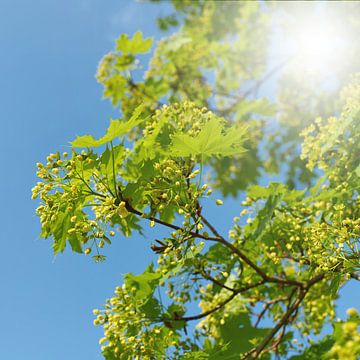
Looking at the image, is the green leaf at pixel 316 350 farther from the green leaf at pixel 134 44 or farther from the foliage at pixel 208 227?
the green leaf at pixel 134 44

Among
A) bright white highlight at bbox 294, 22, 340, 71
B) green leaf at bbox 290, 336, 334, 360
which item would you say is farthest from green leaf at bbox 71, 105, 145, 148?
bright white highlight at bbox 294, 22, 340, 71

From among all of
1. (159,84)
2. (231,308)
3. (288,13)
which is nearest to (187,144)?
(231,308)

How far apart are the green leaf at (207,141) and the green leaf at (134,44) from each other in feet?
16.1

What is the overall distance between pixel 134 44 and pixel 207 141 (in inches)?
204

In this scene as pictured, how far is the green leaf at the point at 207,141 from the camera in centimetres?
296

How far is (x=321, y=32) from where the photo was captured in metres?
8.18

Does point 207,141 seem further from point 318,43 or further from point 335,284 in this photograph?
point 318,43

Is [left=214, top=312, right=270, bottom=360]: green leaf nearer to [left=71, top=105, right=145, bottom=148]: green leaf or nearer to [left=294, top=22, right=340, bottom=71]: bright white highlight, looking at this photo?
[left=71, top=105, right=145, bottom=148]: green leaf

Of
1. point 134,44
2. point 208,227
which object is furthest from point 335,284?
point 134,44

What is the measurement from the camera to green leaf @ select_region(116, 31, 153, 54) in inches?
295

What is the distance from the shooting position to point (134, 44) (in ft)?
25.0

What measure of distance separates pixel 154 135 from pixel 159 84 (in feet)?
18.8

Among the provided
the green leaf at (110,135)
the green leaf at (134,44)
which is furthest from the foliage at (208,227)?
the green leaf at (134,44)

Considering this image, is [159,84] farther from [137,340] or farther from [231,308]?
[137,340]
